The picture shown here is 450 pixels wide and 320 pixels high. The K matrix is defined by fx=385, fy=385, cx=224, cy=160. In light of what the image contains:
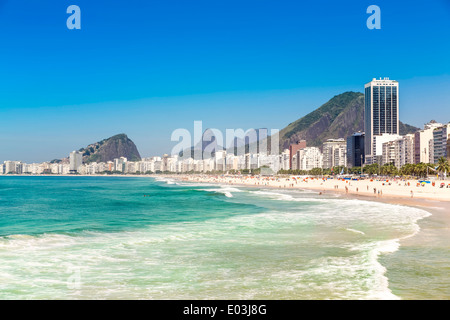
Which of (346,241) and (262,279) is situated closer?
(262,279)

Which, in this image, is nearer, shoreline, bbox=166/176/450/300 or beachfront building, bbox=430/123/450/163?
shoreline, bbox=166/176/450/300

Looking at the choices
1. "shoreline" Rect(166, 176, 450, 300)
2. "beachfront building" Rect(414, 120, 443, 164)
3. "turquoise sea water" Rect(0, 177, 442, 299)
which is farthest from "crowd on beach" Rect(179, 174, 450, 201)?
"beachfront building" Rect(414, 120, 443, 164)

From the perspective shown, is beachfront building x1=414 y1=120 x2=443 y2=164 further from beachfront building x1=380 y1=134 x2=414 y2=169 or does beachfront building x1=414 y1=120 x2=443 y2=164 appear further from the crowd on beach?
the crowd on beach

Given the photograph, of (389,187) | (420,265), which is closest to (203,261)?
(420,265)

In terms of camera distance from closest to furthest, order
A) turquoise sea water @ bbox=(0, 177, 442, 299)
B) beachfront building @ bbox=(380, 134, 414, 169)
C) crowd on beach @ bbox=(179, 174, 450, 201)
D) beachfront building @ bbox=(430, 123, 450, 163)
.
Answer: turquoise sea water @ bbox=(0, 177, 442, 299), crowd on beach @ bbox=(179, 174, 450, 201), beachfront building @ bbox=(430, 123, 450, 163), beachfront building @ bbox=(380, 134, 414, 169)

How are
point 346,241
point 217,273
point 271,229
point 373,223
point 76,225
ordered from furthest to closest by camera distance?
1. point 76,225
2. point 373,223
3. point 271,229
4. point 346,241
5. point 217,273
